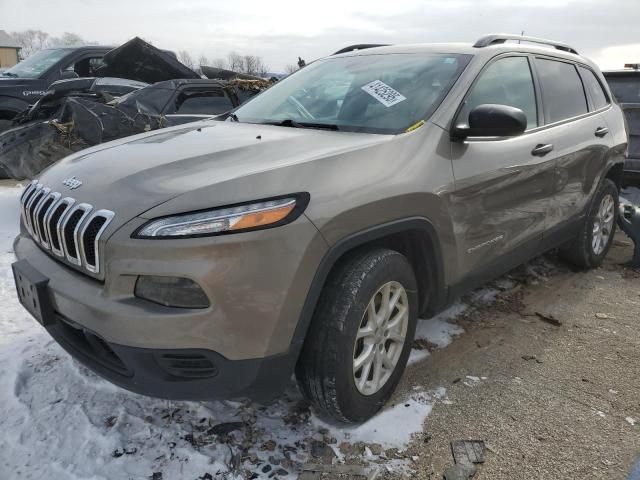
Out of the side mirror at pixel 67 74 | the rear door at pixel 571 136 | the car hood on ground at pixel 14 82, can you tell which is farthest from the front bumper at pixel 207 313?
the side mirror at pixel 67 74

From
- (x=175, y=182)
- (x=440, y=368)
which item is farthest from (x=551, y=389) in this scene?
(x=175, y=182)

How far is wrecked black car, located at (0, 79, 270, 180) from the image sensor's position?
5.29 meters

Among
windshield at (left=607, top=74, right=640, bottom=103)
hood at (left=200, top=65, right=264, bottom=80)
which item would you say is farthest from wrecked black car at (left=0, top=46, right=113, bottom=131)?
windshield at (left=607, top=74, right=640, bottom=103)

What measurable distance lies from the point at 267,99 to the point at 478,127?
148 centimetres

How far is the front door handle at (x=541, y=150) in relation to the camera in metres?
3.19

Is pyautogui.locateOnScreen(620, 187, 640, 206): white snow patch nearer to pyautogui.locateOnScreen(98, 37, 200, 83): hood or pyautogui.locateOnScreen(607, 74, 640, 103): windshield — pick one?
pyautogui.locateOnScreen(607, 74, 640, 103): windshield

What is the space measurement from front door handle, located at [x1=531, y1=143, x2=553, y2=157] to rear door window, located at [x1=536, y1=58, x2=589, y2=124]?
24 centimetres

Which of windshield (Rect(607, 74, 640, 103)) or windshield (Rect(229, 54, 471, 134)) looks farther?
windshield (Rect(607, 74, 640, 103))

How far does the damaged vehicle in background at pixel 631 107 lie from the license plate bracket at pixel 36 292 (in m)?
5.66

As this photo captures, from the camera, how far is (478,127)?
2.55 meters

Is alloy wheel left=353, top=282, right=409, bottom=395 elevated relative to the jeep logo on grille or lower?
lower

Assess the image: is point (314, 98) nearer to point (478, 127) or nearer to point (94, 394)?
point (478, 127)

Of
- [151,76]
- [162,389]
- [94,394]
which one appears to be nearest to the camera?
[162,389]

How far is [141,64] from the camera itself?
27.8 feet
